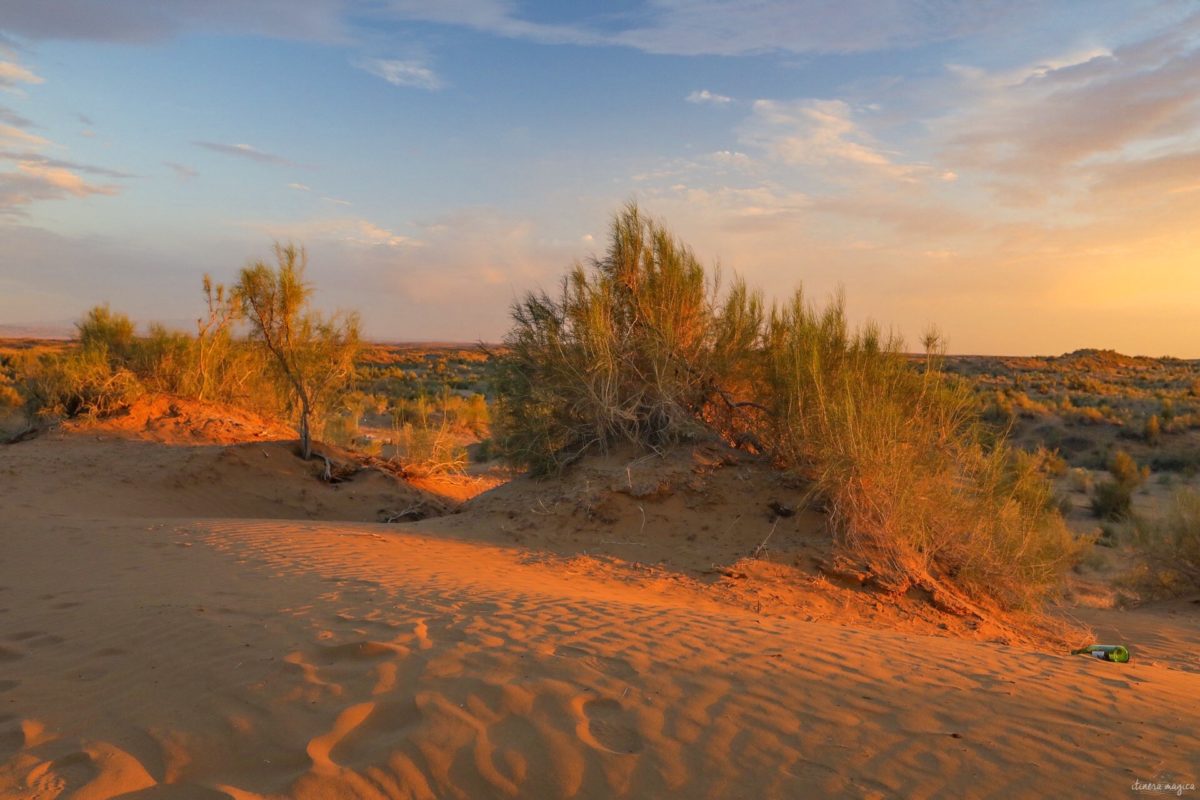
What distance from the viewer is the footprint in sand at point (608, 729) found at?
3.66m

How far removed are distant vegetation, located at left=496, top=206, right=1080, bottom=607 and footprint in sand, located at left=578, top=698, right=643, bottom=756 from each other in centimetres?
503

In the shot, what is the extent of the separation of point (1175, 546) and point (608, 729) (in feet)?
40.6

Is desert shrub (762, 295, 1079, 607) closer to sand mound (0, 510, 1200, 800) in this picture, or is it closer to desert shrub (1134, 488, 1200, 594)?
sand mound (0, 510, 1200, 800)

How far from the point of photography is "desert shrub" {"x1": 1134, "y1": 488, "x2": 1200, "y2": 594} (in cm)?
1198

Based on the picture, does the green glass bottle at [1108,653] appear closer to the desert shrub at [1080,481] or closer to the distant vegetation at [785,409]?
the distant vegetation at [785,409]

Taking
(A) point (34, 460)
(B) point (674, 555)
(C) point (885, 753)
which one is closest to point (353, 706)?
(C) point (885, 753)

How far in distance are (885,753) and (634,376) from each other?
7394 mm

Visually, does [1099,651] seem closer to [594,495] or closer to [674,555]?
[674,555]

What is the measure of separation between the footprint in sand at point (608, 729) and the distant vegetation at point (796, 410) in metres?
5.03

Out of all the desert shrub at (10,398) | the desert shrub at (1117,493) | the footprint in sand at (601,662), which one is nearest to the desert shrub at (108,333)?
the desert shrub at (10,398)

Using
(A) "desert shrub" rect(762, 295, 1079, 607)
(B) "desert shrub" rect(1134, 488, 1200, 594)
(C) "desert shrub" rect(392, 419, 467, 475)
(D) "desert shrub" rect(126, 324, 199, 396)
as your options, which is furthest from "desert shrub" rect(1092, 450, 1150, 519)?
(D) "desert shrub" rect(126, 324, 199, 396)

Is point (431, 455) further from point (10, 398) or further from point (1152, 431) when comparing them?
point (1152, 431)

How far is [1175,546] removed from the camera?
40.0 ft

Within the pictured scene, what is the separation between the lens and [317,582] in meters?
6.79
